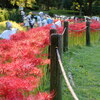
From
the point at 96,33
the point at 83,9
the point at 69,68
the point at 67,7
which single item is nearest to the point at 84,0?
the point at 83,9

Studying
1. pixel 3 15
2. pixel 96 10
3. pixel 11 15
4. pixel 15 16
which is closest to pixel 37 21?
pixel 3 15

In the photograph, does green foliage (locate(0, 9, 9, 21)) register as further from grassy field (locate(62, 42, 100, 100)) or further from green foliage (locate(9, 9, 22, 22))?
grassy field (locate(62, 42, 100, 100))

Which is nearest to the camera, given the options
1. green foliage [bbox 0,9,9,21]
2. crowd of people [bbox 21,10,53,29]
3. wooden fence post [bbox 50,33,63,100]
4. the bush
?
wooden fence post [bbox 50,33,63,100]

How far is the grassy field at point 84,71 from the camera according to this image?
4.54 metres

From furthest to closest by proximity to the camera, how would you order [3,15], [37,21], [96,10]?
[96,10] < [3,15] < [37,21]

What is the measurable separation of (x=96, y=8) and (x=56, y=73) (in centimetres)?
4036

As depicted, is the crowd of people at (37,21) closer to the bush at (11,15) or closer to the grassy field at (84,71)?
the bush at (11,15)

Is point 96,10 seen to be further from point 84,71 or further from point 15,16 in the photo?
point 84,71

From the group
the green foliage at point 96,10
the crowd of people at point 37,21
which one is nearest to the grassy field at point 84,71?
the crowd of people at point 37,21

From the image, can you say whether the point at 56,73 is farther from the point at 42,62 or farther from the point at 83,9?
the point at 83,9

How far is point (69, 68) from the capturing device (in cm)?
614

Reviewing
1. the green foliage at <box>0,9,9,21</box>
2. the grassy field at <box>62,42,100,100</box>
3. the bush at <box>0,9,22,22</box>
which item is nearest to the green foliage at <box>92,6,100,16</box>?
the bush at <box>0,9,22,22</box>

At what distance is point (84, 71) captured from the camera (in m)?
6.00

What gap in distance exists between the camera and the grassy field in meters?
4.54
